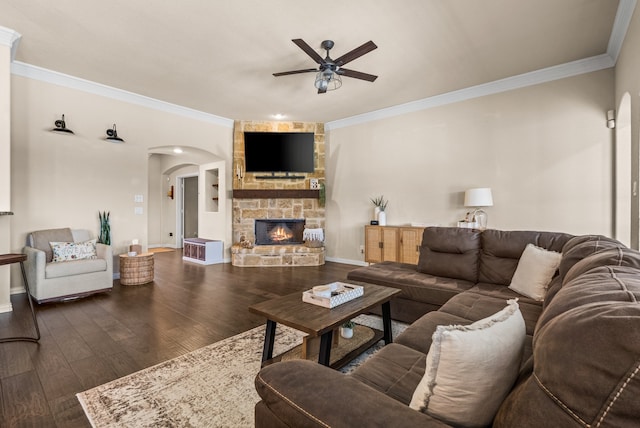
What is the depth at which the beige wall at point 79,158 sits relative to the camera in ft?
12.9

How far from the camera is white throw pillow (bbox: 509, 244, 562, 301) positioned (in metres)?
2.33

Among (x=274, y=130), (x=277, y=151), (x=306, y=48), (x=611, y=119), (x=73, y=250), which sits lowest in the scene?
(x=73, y=250)

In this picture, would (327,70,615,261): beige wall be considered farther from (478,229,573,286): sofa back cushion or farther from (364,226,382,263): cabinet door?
(478,229,573,286): sofa back cushion

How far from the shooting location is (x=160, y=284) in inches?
177

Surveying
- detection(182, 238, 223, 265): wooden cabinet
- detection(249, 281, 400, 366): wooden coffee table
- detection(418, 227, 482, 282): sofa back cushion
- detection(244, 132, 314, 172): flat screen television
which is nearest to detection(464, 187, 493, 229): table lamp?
detection(418, 227, 482, 282): sofa back cushion

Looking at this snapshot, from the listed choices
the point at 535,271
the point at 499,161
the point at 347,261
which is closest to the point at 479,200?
the point at 499,161

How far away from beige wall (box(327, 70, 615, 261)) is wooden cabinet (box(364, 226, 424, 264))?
43 centimetres

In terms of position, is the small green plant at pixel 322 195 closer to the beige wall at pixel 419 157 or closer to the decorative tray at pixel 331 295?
the beige wall at pixel 419 157

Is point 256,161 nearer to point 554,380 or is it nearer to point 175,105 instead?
point 175,105

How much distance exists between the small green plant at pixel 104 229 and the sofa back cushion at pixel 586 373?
17.4 ft

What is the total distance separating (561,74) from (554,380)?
4.82m

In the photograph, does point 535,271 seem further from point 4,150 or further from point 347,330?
point 4,150

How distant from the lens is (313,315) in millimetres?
1899

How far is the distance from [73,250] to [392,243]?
15.3 ft
